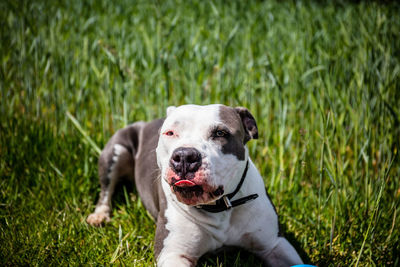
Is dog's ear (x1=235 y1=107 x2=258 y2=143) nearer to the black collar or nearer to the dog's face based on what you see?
the dog's face

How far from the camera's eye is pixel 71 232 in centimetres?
265

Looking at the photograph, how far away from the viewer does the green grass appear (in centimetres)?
249

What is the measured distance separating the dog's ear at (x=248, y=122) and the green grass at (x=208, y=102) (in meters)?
0.43

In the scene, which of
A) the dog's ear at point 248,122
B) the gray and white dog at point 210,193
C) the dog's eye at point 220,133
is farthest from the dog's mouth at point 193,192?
the dog's ear at point 248,122

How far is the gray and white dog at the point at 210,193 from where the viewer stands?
1985 millimetres

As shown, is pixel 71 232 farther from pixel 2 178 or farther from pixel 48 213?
pixel 2 178

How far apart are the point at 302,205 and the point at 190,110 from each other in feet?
4.16

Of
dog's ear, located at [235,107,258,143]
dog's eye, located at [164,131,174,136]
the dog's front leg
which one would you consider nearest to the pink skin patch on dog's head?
dog's eye, located at [164,131,174,136]

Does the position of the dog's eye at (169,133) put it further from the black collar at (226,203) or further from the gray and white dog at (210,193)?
the black collar at (226,203)

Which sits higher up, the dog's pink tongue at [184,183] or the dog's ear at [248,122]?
the dog's ear at [248,122]

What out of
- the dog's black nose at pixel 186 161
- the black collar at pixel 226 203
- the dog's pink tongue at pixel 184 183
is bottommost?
the black collar at pixel 226 203

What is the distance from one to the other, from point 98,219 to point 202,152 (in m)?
1.40

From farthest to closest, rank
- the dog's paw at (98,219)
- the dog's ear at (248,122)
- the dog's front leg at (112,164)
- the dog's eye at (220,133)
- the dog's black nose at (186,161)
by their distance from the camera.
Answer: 1. the dog's front leg at (112,164)
2. the dog's paw at (98,219)
3. the dog's ear at (248,122)
4. the dog's eye at (220,133)
5. the dog's black nose at (186,161)

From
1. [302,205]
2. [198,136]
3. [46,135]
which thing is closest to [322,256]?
[302,205]
